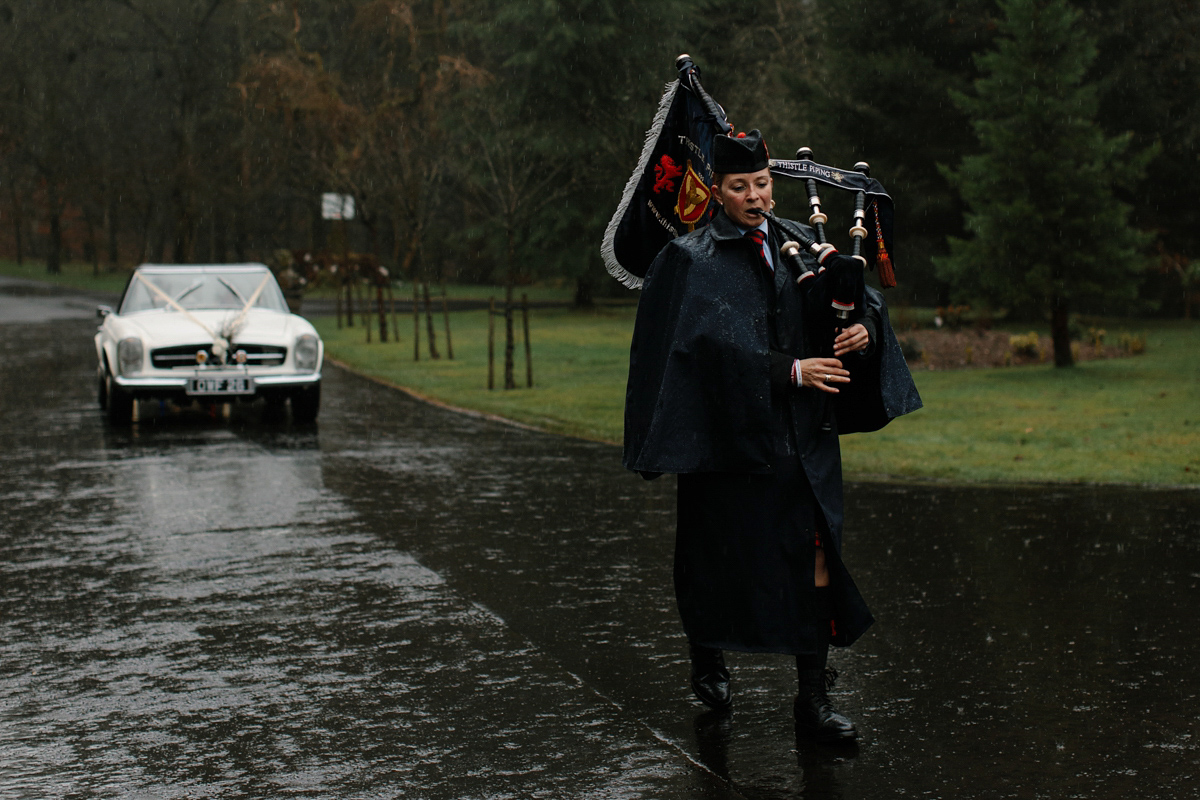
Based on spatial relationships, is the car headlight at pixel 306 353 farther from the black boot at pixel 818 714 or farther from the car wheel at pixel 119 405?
the black boot at pixel 818 714

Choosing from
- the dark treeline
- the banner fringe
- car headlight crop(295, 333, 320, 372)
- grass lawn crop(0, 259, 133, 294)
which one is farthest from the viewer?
grass lawn crop(0, 259, 133, 294)

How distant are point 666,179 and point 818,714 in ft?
6.56

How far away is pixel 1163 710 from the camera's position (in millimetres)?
4609

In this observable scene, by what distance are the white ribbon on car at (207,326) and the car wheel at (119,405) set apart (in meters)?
0.94

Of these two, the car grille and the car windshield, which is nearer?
the car grille

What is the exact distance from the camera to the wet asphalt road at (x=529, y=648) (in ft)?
13.6

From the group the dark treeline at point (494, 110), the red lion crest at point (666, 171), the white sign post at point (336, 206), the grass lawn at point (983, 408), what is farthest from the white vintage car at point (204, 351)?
the white sign post at point (336, 206)

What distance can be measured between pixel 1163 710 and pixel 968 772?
965mm

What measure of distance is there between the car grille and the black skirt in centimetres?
969

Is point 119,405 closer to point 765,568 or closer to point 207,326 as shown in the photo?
point 207,326

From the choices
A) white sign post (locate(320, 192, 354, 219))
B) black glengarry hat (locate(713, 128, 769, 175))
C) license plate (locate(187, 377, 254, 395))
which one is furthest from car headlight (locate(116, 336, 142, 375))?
white sign post (locate(320, 192, 354, 219))

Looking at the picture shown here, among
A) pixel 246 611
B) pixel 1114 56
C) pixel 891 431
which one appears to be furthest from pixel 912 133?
pixel 246 611

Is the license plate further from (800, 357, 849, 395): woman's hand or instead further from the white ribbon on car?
(800, 357, 849, 395): woman's hand

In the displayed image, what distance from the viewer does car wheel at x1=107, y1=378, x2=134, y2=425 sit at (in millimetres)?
13250
